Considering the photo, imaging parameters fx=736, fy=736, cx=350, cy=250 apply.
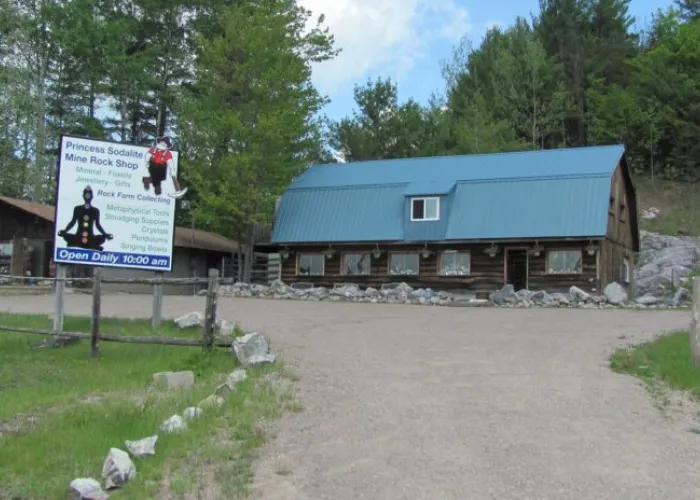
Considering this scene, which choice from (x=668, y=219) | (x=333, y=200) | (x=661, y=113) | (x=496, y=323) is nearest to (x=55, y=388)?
(x=496, y=323)

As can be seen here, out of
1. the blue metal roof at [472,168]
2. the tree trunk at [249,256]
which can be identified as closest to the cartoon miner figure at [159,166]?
the blue metal roof at [472,168]

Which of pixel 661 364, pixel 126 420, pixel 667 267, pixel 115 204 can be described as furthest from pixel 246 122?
pixel 126 420

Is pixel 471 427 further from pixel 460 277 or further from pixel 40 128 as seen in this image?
pixel 40 128

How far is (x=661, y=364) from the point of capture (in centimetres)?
1164

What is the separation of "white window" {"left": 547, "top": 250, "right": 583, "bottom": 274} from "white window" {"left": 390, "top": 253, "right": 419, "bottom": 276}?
5817 millimetres

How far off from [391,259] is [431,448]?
26.3m

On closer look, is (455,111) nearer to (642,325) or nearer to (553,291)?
(553,291)

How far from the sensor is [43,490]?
6.36 meters

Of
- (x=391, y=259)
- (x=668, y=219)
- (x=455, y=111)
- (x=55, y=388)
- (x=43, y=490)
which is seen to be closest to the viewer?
(x=43, y=490)

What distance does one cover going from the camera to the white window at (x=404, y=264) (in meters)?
33.0

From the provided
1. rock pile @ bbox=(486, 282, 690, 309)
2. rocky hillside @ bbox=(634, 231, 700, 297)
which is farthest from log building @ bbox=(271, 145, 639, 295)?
rock pile @ bbox=(486, 282, 690, 309)

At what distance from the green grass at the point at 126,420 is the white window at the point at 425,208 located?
68.6 ft

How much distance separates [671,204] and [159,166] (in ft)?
146

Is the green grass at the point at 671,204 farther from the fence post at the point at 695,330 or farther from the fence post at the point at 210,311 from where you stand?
the fence post at the point at 210,311
